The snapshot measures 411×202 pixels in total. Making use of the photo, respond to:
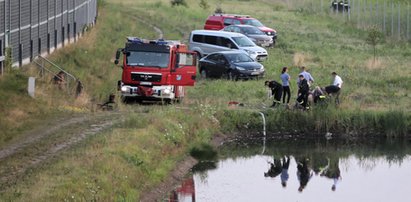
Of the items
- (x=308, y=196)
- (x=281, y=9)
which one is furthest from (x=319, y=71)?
(x=281, y=9)

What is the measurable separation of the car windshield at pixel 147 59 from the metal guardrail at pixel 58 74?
2.10 metres

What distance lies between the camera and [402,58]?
58.9 meters

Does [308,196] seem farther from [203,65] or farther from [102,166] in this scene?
[203,65]

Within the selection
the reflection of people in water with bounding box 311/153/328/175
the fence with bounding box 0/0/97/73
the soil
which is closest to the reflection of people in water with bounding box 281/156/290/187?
the reflection of people in water with bounding box 311/153/328/175

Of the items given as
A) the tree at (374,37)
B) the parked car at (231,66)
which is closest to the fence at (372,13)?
the tree at (374,37)

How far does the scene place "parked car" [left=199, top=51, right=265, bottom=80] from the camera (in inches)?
1969

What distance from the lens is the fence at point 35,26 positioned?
40.6m

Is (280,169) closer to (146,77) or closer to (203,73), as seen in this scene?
(146,77)

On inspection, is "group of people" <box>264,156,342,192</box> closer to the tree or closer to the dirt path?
the dirt path

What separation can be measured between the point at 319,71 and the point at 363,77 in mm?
2551

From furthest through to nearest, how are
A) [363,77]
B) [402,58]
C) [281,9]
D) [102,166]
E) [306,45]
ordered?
1. [281,9]
2. [306,45]
3. [402,58]
4. [363,77]
5. [102,166]

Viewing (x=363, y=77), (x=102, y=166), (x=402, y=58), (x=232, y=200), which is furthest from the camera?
(x=402, y=58)

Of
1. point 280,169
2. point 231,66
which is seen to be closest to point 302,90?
point 280,169

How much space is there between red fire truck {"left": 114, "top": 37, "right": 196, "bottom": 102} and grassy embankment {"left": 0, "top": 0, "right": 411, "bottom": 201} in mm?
A: 1024
